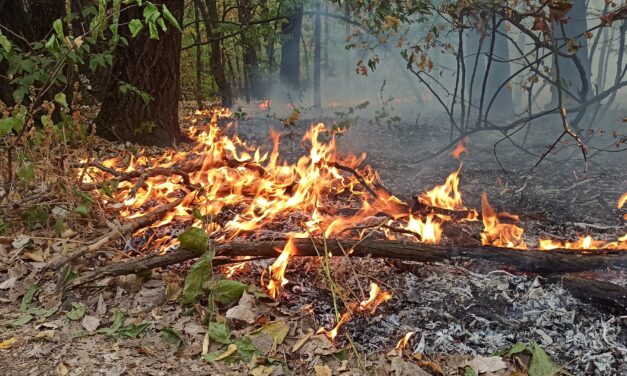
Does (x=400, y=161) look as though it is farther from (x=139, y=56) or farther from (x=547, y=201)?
(x=139, y=56)

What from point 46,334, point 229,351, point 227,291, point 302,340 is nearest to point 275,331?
point 302,340

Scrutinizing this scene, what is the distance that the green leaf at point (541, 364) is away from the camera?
2.42 meters

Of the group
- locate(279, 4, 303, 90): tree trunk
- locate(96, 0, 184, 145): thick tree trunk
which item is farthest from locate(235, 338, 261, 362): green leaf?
locate(279, 4, 303, 90): tree trunk

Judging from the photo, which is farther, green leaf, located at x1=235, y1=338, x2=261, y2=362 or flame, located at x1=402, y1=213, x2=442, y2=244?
flame, located at x1=402, y1=213, x2=442, y2=244

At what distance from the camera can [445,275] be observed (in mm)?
3164

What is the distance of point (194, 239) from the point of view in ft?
9.60

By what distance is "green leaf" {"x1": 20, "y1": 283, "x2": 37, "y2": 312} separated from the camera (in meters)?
2.81

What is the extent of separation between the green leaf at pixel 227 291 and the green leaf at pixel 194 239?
27cm

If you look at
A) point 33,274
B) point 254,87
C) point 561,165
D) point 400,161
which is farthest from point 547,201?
point 254,87

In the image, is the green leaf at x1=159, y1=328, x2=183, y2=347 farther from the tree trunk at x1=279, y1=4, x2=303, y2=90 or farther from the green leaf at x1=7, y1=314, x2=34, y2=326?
the tree trunk at x1=279, y1=4, x2=303, y2=90

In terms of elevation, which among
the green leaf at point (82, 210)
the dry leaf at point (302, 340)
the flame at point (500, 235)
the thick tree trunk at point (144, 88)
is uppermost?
the thick tree trunk at point (144, 88)

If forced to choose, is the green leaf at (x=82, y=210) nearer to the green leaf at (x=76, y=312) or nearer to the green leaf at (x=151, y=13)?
the green leaf at (x=76, y=312)

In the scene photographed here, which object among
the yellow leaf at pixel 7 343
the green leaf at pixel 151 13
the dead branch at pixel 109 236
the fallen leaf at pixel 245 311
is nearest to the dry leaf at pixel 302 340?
the fallen leaf at pixel 245 311

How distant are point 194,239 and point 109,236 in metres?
0.80
